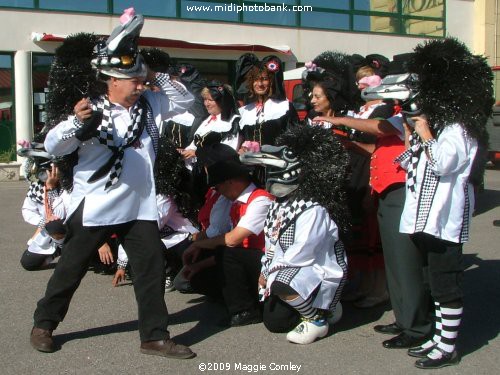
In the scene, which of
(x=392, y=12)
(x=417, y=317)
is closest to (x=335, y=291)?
(x=417, y=317)

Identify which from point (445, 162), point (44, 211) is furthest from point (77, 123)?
point (44, 211)

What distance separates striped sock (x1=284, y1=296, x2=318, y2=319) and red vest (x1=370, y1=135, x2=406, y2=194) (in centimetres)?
82

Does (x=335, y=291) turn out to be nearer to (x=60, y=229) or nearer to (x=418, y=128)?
(x=418, y=128)

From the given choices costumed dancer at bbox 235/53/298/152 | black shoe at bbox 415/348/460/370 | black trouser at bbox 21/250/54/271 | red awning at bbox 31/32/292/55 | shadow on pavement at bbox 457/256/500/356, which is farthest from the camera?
red awning at bbox 31/32/292/55

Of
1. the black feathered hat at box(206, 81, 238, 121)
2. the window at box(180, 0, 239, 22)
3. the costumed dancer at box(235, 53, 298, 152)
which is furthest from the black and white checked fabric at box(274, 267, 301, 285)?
the window at box(180, 0, 239, 22)

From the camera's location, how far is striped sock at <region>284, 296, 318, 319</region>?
4.00 m

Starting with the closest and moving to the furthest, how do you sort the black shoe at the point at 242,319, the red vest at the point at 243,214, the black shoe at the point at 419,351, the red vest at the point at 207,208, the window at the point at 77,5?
the black shoe at the point at 419,351 → the black shoe at the point at 242,319 → the red vest at the point at 243,214 → the red vest at the point at 207,208 → the window at the point at 77,5

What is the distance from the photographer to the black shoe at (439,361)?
3.62m

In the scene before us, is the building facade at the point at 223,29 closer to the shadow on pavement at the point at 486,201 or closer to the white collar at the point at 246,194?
the shadow on pavement at the point at 486,201

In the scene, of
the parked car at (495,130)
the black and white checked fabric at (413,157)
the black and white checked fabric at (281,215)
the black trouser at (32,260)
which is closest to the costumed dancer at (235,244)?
the black and white checked fabric at (281,215)

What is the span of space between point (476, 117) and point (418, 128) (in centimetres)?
31

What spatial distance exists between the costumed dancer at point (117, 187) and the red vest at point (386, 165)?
139 centimetres

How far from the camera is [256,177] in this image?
4980 millimetres

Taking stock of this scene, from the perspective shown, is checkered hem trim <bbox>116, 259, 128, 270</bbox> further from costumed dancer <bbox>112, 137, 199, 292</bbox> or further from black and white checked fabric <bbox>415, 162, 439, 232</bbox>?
black and white checked fabric <bbox>415, 162, 439, 232</bbox>
